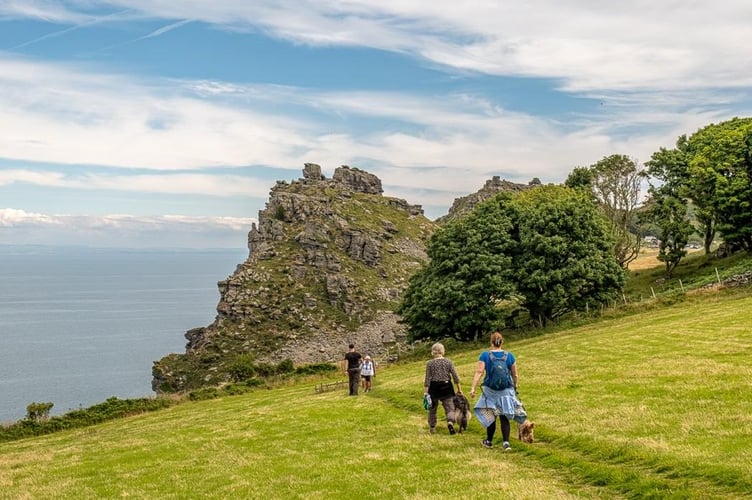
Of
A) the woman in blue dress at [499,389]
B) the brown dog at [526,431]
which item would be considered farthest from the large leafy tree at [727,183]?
the woman in blue dress at [499,389]

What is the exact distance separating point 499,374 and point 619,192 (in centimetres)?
7610

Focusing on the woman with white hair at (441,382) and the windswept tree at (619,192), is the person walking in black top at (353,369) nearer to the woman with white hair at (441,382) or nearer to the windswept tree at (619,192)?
the woman with white hair at (441,382)

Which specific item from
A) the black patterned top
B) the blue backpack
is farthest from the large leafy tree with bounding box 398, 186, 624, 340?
the blue backpack

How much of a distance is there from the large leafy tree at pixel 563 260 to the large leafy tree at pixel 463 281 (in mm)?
2202

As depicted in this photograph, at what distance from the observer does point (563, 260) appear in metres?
62.9

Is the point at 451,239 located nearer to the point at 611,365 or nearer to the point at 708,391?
the point at 611,365

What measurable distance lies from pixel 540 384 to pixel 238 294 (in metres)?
120

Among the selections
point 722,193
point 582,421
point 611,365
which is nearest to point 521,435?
point 582,421

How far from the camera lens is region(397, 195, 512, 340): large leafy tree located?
203 ft

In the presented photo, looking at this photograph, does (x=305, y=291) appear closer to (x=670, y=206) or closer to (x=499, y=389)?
(x=670, y=206)

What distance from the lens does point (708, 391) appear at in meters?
19.9

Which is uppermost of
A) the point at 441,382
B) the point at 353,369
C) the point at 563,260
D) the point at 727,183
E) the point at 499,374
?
the point at 727,183

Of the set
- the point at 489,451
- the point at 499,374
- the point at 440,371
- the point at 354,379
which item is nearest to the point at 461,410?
the point at 440,371

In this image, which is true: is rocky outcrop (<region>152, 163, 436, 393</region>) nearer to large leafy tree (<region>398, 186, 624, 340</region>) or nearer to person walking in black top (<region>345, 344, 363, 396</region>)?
large leafy tree (<region>398, 186, 624, 340</region>)
